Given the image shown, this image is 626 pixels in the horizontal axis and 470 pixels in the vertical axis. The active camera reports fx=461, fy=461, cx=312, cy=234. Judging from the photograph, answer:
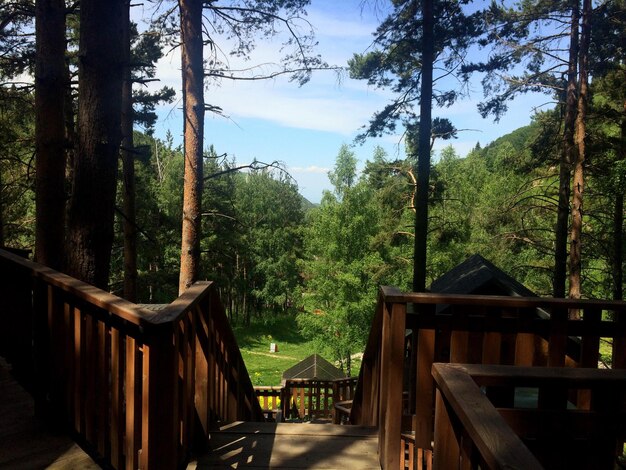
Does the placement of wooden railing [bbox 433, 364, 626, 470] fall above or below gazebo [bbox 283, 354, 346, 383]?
above

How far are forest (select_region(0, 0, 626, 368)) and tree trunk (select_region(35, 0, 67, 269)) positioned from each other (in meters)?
0.02

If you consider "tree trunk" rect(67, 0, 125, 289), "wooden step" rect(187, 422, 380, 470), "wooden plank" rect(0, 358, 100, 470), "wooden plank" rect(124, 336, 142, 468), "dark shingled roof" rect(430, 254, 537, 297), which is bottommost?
"wooden step" rect(187, 422, 380, 470)

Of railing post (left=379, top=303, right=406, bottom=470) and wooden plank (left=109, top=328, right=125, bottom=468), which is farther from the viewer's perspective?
railing post (left=379, top=303, right=406, bottom=470)

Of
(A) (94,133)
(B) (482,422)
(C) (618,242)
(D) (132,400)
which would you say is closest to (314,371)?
(C) (618,242)

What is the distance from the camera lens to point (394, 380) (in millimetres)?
2893

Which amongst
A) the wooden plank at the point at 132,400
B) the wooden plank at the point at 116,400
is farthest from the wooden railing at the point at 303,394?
the wooden plank at the point at 132,400

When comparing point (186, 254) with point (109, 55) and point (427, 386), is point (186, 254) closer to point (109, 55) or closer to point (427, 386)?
point (109, 55)

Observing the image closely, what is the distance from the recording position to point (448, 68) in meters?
11.2

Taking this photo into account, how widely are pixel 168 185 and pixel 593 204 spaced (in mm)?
22091

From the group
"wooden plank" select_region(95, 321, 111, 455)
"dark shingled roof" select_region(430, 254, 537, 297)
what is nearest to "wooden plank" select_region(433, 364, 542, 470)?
"wooden plank" select_region(95, 321, 111, 455)

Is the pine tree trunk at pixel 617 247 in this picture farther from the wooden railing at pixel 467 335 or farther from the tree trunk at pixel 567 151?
the wooden railing at pixel 467 335

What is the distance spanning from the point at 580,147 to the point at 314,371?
380 inches

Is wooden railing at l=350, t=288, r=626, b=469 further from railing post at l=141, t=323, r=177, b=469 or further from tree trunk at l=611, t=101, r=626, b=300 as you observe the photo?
tree trunk at l=611, t=101, r=626, b=300

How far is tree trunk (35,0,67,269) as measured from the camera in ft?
17.9
